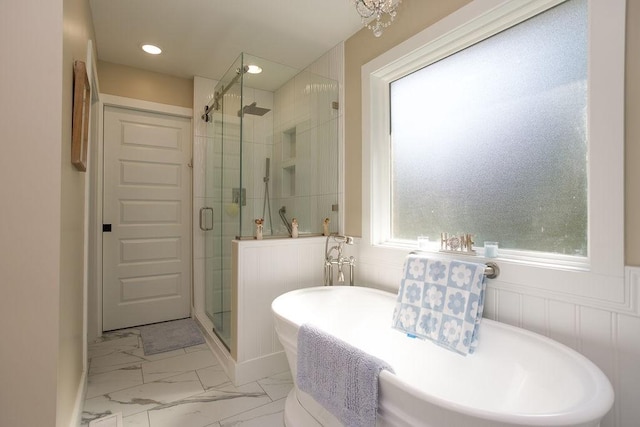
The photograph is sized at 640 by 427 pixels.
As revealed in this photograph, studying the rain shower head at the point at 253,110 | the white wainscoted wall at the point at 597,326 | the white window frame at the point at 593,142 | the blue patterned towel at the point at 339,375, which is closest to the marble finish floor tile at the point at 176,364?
the blue patterned towel at the point at 339,375

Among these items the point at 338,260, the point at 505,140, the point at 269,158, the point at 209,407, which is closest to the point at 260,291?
the point at 338,260

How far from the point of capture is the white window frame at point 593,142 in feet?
3.96

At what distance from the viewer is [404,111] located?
7.54ft

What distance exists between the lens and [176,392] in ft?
6.63

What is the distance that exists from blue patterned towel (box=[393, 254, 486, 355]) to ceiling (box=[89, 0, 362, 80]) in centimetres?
186

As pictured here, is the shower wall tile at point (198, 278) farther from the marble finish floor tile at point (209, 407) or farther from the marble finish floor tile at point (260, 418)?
the marble finish floor tile at point (260, 418)

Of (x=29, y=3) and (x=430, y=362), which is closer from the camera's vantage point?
(x=29, y=3)

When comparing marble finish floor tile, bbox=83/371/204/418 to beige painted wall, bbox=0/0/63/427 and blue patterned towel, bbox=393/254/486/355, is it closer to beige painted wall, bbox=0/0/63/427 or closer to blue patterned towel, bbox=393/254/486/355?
beige painted wall, bbox=0/0/63/427

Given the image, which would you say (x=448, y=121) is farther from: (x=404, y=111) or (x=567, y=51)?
(x=567, y=51)

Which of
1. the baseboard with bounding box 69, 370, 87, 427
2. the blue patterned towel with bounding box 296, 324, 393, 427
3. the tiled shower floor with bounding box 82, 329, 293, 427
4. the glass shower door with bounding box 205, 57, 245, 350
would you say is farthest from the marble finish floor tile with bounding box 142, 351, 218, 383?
the blue patterned towel with bounding box 296, 324, 393, 427

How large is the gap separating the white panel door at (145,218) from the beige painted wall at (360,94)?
1904 millimetres

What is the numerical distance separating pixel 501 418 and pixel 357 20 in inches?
98.7

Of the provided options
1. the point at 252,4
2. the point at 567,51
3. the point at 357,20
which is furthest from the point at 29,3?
the point at 567,51

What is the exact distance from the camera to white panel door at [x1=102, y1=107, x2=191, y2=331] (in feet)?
10.00
